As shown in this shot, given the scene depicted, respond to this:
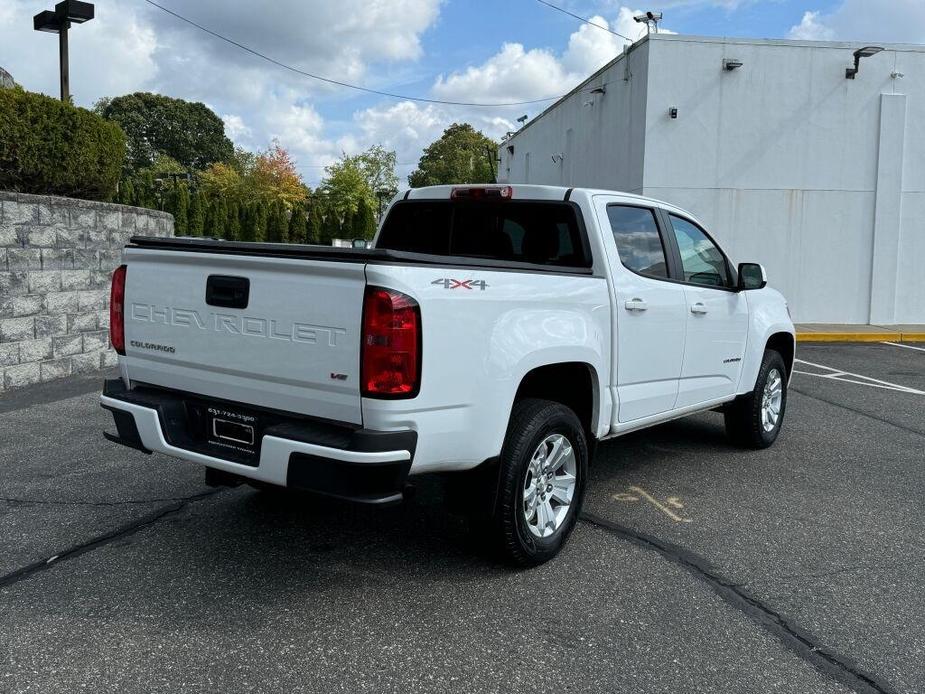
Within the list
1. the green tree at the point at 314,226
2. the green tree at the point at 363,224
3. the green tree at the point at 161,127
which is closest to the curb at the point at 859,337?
the green tree at the point at 363,224

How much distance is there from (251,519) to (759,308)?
407cm

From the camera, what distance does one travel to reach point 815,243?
1683 centimetres

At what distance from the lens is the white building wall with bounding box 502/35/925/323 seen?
647 inches

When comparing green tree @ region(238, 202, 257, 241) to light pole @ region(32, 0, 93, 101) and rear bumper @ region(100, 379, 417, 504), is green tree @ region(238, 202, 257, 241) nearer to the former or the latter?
light pole @ region(32, 0, 93, 101)

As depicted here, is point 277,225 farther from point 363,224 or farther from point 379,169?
point 379,169

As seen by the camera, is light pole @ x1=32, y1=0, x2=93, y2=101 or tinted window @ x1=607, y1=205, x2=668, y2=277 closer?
tinted window @ x1=607, y1=205, x2=668, y2=277

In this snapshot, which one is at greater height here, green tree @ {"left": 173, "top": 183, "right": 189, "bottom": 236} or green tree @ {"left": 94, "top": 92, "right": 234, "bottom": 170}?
green tree @ {"left": 94, "top": 92, "right": 234, "bottom": 170}

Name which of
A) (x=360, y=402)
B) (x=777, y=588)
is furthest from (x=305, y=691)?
(x=777, y=588)

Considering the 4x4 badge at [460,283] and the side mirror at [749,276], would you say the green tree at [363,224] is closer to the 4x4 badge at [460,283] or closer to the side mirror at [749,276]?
the side mirror at [749,276]

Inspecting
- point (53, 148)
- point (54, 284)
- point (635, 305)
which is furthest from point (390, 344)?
point (53, 148)

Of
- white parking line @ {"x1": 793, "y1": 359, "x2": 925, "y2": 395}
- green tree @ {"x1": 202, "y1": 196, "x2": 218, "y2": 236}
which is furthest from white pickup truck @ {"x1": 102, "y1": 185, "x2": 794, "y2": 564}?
green tree @ {"x1": 202, "y1": 196, "x2": 218, "y2": 236}

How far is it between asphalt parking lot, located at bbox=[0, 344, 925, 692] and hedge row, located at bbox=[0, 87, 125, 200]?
381cm

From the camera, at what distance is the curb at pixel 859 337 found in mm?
14734

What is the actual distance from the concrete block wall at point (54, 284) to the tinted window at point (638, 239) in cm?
613
